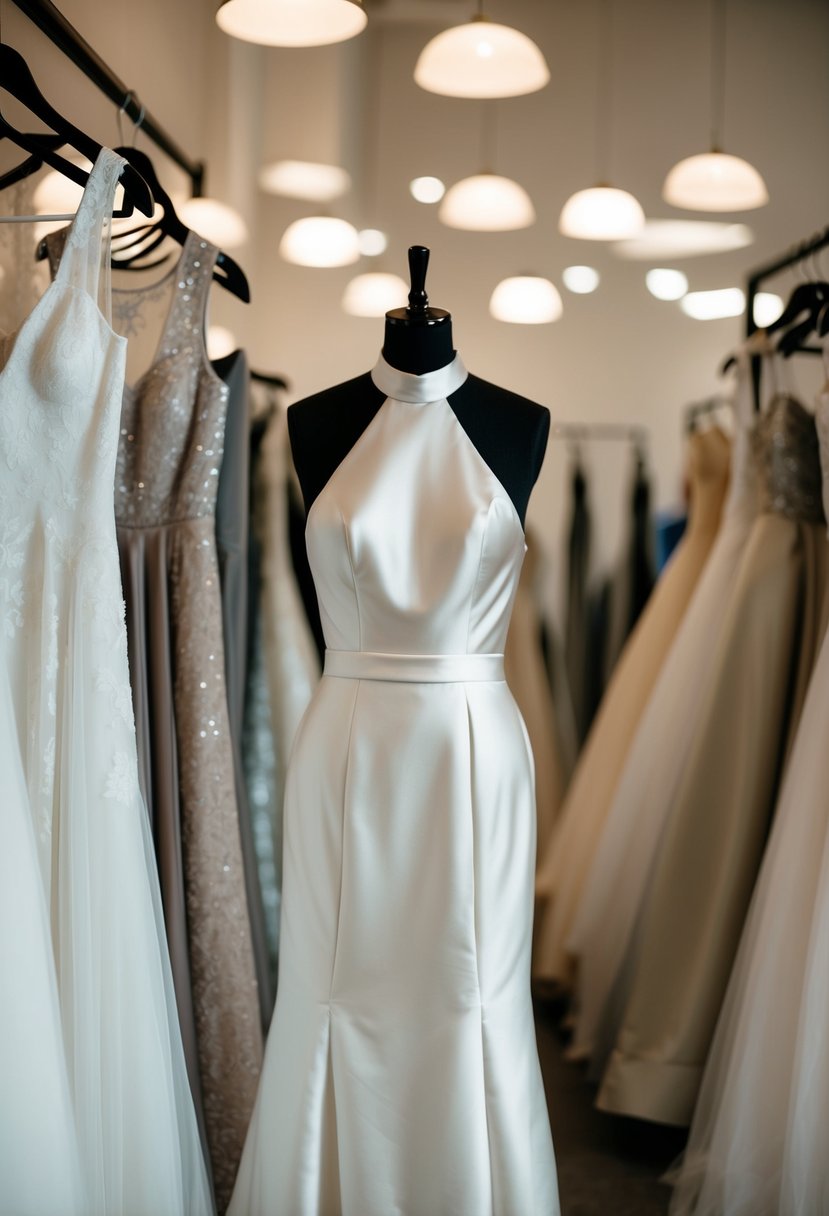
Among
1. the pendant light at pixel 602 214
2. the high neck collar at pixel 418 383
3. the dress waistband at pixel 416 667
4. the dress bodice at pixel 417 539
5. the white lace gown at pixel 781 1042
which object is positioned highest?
the pendant light at pixel 602 214

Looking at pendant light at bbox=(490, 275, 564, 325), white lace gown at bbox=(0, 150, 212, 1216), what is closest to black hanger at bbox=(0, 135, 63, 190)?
white lace gown at bbox=(0, 150, 212, 1216)

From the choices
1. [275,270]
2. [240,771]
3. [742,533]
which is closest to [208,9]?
[275,270]

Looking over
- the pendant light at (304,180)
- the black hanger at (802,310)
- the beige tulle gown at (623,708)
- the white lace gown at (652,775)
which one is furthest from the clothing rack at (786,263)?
the pendant light at (304,180)

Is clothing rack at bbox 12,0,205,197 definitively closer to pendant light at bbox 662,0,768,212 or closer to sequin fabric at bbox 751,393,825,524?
pendant light at bbox 662,0,768,212

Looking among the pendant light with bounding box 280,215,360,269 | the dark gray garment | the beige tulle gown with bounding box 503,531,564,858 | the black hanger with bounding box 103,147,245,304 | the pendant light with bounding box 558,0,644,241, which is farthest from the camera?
the beige tulle gown with bounding box 503,531,564,858

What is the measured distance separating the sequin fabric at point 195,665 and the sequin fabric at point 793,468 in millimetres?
1229

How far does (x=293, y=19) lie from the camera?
6.73ft

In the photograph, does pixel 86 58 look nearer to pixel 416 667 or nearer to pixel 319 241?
pixel 416 667

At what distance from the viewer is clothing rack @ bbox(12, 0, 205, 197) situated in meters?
1.85

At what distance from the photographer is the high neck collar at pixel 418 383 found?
1842 millimetres

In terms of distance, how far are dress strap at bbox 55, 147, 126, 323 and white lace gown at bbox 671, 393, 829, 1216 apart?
1378mm

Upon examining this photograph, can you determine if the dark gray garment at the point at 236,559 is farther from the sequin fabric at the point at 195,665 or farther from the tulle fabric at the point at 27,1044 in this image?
the tulle fabric at the point at 27,1044

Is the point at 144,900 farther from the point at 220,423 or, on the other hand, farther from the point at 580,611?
the point at 580,611

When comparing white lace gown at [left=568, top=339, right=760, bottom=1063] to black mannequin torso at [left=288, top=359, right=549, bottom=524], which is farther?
white lace gown at [left=568, top=339, right=760, bottom=1063]
